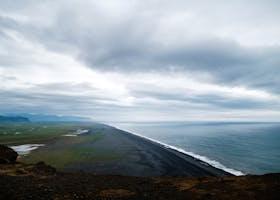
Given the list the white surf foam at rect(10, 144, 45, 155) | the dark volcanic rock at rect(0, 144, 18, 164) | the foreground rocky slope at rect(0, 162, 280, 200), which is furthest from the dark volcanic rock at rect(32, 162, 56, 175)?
the white surf foam at rect(10, 144, 45, 155)

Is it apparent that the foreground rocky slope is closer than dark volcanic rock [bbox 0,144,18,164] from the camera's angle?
Yes

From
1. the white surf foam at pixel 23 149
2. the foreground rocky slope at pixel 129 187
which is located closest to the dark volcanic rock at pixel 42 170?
the foreground rocky slope at pixel 129 187

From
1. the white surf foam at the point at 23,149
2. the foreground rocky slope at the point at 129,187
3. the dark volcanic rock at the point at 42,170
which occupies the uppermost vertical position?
the foreground rocky slope at the point at 129,187

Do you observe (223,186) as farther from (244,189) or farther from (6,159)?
(6,159)

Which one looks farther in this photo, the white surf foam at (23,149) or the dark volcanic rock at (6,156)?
the white surf foam at (23,149)

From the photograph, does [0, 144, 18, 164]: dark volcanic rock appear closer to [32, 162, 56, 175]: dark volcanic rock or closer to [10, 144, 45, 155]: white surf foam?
[32, 162, 56, 175]: dark volcanic rock

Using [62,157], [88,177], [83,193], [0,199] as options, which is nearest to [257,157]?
[62,157]

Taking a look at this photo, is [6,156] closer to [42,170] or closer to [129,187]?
[42,170]

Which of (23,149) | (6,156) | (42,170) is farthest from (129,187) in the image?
(23,149)

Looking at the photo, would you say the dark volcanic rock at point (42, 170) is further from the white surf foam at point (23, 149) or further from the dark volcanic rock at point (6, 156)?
the white surf foam at point (23, 149)

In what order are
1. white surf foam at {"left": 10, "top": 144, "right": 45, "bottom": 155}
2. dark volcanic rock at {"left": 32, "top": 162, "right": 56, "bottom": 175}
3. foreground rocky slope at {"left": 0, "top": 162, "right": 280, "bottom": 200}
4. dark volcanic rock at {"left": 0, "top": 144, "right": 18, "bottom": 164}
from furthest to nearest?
1. white surf foam at {"left": 10, "top": 144, "right": 45, "bottom": 155}
2. dark volcanic rock at {"left": 0, "top": 144, "right": 18, "bottom": 164}
3. dark volcanic rock at {"left": 32, "top": 162, "right": 56, "bottom": 175}
4. foreground rocky slope at {"left": 0, "top": 162, "right": 280, "bottom": 200}

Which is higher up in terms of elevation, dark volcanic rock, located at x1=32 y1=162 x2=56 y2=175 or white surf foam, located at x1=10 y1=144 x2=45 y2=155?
dark volcanic rock, located at x1=32 y1=162 x2=56 y2=175
